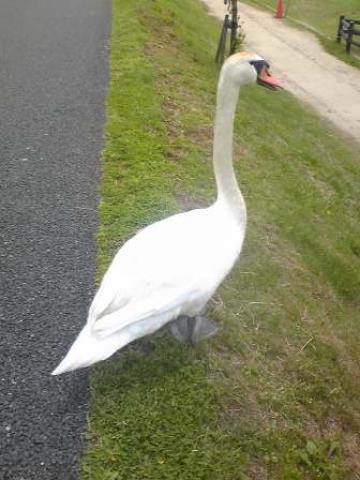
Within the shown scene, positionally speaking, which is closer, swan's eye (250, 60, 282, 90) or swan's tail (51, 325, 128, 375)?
swan's tail (51, 325, 128, 375)

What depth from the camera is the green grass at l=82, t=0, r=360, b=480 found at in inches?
130

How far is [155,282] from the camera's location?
129 inches

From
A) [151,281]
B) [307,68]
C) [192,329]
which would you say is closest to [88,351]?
[151,281]

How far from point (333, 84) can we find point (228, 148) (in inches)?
480

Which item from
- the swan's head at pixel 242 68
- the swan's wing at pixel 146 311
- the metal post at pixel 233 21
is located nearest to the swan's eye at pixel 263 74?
the swan's head at pixel 242 68

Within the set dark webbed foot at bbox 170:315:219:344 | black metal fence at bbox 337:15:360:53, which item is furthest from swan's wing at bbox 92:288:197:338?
black metal fence at bbox 337:15:360:53

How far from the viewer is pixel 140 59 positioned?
934cm

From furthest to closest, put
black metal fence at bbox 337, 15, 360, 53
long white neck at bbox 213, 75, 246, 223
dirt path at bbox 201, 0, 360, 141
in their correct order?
black metal fence at bbox 337, 15, 360, 53
dirt path at bbox 201, 0, 360, 141
long white neck at bbox 213, 75, 246, 223

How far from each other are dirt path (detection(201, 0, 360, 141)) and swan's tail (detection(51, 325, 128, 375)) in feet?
32.6

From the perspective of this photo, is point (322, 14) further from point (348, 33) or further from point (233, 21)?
point (233, 21)

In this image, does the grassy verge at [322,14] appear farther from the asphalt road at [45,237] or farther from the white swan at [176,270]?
the white swan at [176,270]

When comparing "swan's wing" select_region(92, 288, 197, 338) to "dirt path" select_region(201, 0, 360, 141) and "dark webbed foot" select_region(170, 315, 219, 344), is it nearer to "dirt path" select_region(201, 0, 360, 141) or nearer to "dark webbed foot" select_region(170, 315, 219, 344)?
"dark webbed foot" select_region(170, 315, 219, 344)

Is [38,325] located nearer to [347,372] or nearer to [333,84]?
[347,372]

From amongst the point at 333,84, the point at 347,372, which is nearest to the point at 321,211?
the point at 347,372
